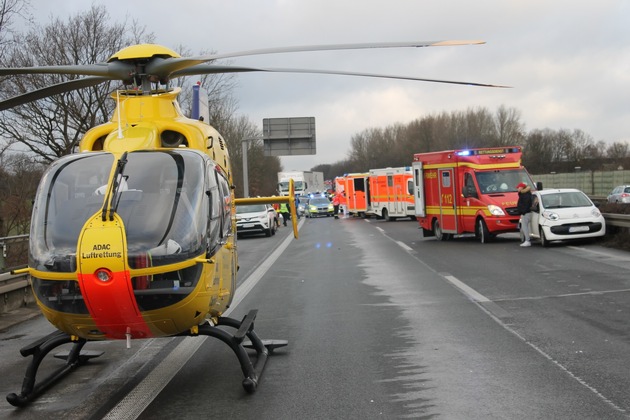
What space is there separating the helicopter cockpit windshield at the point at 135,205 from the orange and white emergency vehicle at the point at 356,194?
43.3 metres

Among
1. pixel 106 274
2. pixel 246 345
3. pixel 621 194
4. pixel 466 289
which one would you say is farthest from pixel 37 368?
pixel 621 194

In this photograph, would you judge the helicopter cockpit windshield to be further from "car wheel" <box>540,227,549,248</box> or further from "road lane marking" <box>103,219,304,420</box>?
"car wheel" <box>540,227,549,248</box>

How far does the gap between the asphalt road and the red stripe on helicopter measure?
2.36ft

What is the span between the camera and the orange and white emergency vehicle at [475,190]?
22141mm

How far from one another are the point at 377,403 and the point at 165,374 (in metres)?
2.35

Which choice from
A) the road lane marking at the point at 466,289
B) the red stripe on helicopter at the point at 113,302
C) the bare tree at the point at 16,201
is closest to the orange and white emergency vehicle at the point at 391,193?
the bare tree at the point at 16,201

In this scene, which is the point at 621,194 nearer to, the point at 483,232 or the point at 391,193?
the point at 391,193

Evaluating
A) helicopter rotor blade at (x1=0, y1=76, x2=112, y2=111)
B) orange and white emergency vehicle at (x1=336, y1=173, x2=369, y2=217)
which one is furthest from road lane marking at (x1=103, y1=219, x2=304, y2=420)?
orange and white emergency vehicle at (x1=336, y1=173, x2=369, y2=217)

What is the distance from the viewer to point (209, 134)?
7.89 m

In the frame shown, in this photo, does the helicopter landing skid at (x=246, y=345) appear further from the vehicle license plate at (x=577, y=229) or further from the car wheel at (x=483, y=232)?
the car wheel at (x=483, y=232)

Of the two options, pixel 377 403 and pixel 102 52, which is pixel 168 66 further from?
pixel 102 52

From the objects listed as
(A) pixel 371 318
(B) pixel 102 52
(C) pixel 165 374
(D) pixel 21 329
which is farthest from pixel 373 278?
(B) pixel 102 52

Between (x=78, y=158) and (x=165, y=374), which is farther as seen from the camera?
(x=165, y=374)

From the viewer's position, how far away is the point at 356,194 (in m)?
52.7
